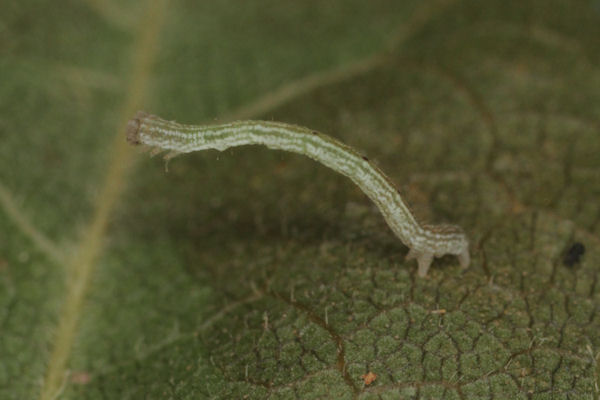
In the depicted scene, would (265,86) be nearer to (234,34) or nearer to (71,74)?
(234,34)

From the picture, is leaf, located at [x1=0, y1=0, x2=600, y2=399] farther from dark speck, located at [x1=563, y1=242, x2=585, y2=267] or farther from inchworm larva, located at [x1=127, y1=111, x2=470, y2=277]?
inchworm larva, located at [x1=127, y1=111, x2=470, y2=277]

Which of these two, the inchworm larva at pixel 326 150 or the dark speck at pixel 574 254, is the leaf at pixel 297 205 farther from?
the inchworm larva at pixel 326 150

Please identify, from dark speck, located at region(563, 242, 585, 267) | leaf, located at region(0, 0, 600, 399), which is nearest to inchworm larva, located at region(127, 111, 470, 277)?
leaf, located at region(0, 0, 600, 399)

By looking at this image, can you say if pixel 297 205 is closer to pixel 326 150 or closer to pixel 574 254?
pixel 326 150

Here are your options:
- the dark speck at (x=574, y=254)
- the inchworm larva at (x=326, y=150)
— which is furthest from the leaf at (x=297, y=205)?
the inchworm larva at (x=326, y=150)

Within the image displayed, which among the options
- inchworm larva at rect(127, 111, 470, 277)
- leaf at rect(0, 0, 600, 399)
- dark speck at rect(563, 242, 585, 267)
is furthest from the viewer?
dark speck at rect(563, 242, 585, 267)

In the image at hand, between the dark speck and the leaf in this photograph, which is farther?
the dark speck
